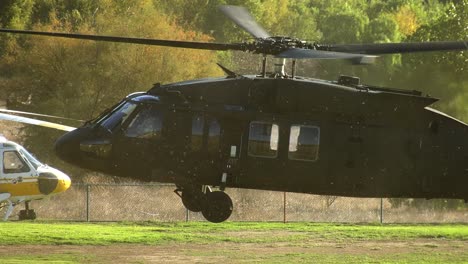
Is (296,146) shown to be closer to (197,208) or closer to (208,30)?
(197,208)

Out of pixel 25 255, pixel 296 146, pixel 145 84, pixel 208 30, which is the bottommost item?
pixel 25 255

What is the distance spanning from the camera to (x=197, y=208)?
30.6 metres

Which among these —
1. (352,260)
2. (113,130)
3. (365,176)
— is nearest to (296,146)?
(365,176)

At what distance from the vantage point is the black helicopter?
98.2ft

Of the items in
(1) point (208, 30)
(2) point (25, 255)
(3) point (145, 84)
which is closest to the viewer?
(2) point (25, 255)

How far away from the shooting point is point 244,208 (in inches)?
2783

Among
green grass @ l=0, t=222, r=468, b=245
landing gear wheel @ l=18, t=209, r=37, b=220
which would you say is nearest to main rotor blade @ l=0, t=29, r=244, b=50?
green grass @ l=0, t=222, r=468, b=245

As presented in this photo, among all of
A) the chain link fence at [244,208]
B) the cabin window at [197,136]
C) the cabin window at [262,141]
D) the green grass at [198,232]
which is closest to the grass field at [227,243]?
the green grass at [198,232]

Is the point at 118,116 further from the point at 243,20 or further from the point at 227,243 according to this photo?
the point at 227,243

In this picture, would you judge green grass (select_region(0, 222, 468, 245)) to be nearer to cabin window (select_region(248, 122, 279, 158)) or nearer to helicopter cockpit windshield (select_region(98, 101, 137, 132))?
helicopter cockpit windshield (select_region(98, 101, 137, 132))

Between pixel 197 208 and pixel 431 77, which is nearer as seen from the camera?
pixel 197 208

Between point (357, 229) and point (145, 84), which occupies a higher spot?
point (145, 84)

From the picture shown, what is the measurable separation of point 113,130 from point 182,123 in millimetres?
1608

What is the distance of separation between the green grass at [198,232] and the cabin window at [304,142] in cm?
2516
